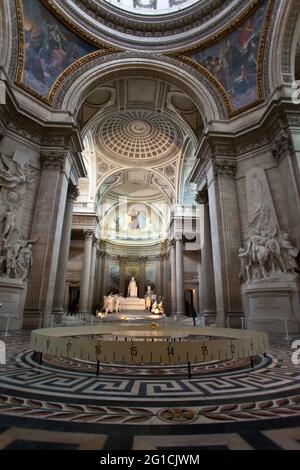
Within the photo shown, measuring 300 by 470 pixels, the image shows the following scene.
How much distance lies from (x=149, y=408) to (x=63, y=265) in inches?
419

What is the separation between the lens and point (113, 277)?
30.1m

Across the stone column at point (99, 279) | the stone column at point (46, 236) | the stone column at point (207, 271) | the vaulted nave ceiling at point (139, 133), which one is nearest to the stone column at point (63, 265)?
the stone column at point (46, 236)

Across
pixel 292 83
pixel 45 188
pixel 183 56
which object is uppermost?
pixel 183 56

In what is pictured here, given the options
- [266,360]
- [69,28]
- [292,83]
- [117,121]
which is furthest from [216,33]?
[266,360]

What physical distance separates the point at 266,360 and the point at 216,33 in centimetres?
1492

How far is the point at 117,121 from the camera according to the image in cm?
1909

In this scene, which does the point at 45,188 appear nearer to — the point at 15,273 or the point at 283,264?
the point at 15,273

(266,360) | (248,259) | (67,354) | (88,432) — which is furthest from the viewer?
(248,259)

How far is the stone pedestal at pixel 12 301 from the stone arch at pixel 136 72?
26.7 feet

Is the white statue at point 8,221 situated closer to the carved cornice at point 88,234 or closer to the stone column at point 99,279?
the carved cornice at point 88,234

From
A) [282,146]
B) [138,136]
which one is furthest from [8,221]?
[138,136]

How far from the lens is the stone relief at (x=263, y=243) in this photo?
8.27 metres

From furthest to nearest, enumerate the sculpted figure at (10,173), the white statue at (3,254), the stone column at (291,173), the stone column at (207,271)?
1. the stone column at (207,271)
2. the sculpted figure at (10,173)
3. the stone column at (291,173)
4. the white statue at (3,254)

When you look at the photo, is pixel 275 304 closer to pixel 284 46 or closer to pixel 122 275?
pixel 284 46
